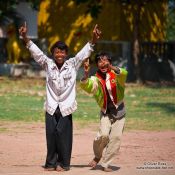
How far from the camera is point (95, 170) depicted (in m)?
9.02

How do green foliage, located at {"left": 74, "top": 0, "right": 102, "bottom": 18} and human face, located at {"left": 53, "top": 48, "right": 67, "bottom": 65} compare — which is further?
green foliage, located at {"left": 74, "top": 0, "right": 102, "bottom": 18}

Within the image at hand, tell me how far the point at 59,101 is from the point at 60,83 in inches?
8.9

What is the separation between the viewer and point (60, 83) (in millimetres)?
8867

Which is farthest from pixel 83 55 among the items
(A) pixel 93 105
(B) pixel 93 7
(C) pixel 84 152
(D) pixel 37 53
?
(B) pixel 93 7

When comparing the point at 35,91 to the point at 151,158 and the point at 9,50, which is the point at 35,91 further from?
the point at 151,158

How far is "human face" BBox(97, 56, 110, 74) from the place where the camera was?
29.1 feet

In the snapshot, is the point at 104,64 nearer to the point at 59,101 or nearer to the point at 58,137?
the point at 59,101

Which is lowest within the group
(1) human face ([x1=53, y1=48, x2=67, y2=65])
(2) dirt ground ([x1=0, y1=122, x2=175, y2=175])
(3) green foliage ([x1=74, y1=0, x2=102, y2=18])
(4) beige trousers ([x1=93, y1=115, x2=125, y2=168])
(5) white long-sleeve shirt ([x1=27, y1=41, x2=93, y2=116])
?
(2) dirt ground ([x1=0, y1=122, x2=175, y2=175])

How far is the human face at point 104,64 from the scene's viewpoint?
886 centimetres

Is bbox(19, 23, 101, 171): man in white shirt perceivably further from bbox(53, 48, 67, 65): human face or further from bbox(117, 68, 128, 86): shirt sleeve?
bbox(117, 68, 128, 86): shirt sleeve

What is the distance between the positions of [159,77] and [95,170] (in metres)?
21.1

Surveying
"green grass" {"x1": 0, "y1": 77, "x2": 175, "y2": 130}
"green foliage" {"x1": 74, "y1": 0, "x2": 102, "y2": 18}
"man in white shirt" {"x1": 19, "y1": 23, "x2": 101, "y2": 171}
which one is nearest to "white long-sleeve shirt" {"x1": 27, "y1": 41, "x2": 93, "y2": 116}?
"man in white shirt" {"x1": 19, "y1": 23, "x2": 101, "y2": 171}

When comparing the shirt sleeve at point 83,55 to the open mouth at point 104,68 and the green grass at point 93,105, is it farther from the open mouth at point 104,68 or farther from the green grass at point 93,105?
the green grass at point 93,105

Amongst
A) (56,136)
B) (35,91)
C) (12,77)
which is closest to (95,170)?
(56,136)
